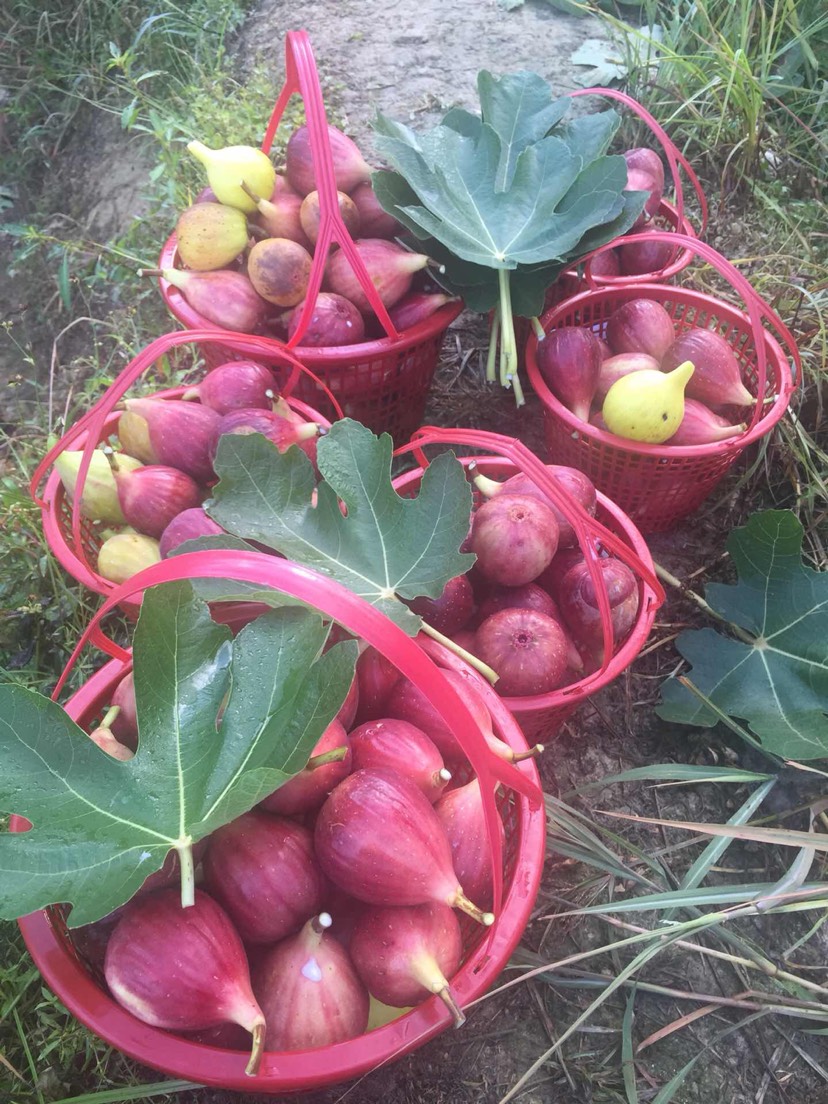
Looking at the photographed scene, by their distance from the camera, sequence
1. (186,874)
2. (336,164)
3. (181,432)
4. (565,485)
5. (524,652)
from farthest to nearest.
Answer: (336,164)
(181,432)
(565,485)
(524,652)
(186,874)

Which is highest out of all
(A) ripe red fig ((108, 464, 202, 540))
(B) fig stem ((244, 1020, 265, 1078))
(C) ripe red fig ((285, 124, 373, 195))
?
(C) ripe red fig ((285, 124, 373, 195))

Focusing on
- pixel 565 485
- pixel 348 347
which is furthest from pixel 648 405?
pixel 348 347

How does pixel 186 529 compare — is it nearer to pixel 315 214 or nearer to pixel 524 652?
pixel 524 652

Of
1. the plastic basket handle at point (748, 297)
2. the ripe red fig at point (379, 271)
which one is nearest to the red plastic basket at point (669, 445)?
the plastic basket handle at point (748, 297)

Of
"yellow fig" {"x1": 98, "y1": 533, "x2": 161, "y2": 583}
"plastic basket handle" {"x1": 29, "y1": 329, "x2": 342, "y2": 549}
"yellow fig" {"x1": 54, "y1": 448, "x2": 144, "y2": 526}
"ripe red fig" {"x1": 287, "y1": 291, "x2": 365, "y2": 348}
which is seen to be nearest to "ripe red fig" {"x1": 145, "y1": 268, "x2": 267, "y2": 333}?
"ripe red fig" {"x1": 287, "y1": 291, "x2": 365, "y2": 348}

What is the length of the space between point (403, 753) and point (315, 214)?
1.30 m

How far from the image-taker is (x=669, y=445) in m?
1.61

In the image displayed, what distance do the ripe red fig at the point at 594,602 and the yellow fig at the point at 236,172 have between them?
46.8 inches

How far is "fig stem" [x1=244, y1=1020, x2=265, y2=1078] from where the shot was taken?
76 cm

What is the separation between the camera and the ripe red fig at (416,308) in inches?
67.7

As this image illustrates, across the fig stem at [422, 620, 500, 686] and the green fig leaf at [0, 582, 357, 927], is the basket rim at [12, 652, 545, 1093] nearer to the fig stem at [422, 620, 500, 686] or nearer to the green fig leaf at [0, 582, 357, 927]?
the green fig leaf at [0, 582, 357, 927]

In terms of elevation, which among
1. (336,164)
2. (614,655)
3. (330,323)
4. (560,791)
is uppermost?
(336,164)

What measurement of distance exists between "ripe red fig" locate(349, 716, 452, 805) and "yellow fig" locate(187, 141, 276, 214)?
53.6 inches

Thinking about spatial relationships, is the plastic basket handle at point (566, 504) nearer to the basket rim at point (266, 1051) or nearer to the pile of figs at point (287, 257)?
the basket rim at point (266, 1051)
